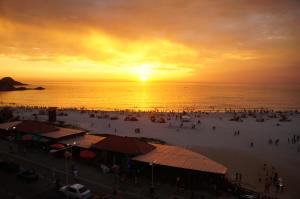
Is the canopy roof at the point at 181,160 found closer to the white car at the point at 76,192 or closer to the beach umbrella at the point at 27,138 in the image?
the white car at the point at 76,192

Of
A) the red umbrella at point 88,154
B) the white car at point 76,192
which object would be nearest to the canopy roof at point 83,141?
the red umbrella at point 88,154

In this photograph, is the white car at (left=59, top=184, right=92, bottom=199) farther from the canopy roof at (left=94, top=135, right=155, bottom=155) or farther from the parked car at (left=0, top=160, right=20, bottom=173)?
the parked car at (left=0, top=160, right=20, bottom=173)

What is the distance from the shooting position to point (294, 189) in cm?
2133

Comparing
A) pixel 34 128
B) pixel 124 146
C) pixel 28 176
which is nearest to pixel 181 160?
pixel 124 146

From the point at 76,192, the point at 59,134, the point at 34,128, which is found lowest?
the point at 76,192

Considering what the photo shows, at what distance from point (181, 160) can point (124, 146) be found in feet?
14.1

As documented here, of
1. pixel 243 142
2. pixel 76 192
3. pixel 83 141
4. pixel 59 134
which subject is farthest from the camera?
pixel 243 142

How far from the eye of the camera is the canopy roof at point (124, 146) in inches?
794

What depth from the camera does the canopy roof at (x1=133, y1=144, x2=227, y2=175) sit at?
17.9m

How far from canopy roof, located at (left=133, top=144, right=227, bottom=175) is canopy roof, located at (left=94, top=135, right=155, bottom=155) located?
1.47ft

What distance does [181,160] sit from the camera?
19.3 m

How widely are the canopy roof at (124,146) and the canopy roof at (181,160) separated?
448mm

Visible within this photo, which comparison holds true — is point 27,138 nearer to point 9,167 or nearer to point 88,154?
point 9,167

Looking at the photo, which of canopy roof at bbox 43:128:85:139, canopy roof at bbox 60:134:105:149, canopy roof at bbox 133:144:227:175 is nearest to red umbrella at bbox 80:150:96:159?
canopy roof at bbox 60:134:105:149
